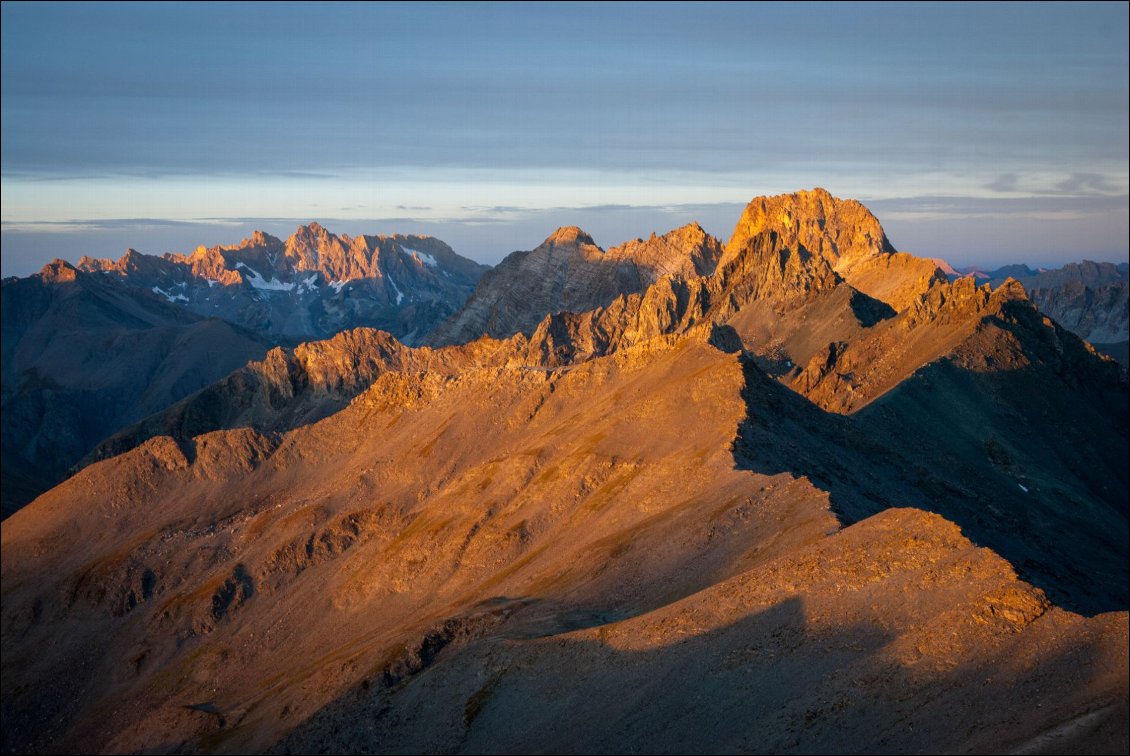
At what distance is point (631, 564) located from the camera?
294ft

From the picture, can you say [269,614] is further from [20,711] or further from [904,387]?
[904,387]

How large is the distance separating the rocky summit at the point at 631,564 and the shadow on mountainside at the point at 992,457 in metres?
0.51

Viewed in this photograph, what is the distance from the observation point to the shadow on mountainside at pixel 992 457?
102312 mm

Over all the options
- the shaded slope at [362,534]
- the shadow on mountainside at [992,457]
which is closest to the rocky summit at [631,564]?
the shaded slope at [362,534]

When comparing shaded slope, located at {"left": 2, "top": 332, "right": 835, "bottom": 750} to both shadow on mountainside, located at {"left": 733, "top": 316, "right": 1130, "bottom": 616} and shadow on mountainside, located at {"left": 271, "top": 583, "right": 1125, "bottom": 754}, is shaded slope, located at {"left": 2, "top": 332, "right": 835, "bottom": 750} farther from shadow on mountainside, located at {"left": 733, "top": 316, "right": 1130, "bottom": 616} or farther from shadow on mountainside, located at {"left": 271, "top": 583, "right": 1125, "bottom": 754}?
shadow on mountainside, located at {"left": 271, "top": 583, "right": 1125, "bottom": 754}

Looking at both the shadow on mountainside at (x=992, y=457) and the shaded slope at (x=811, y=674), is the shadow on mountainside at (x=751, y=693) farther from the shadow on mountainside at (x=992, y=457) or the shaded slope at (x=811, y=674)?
the shadow on mountainside at (x=992, y=457)

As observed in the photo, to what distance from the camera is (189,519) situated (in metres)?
148

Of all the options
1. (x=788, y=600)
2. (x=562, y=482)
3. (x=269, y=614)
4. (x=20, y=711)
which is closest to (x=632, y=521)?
(x=562, y=482)

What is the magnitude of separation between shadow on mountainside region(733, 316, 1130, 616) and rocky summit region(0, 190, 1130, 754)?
0.51 meters

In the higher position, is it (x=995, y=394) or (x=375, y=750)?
(x=995, y=394)

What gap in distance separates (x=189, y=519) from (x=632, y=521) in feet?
231

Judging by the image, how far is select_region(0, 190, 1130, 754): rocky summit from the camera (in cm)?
5875

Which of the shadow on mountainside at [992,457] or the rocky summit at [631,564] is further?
the shadow on mountainside at [992,457]

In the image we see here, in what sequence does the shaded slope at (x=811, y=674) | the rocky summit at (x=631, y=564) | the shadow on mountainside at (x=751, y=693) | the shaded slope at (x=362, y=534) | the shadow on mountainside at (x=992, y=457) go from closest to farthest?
the shadow on mountainside at (x=751, y=693)
the shaded slope at (x=811, y=674)
the rocky summit at (x=631, y=564)
the shaded slope at (x=362, y=534)
the shadow on mountainside at (x=992, y=457)
